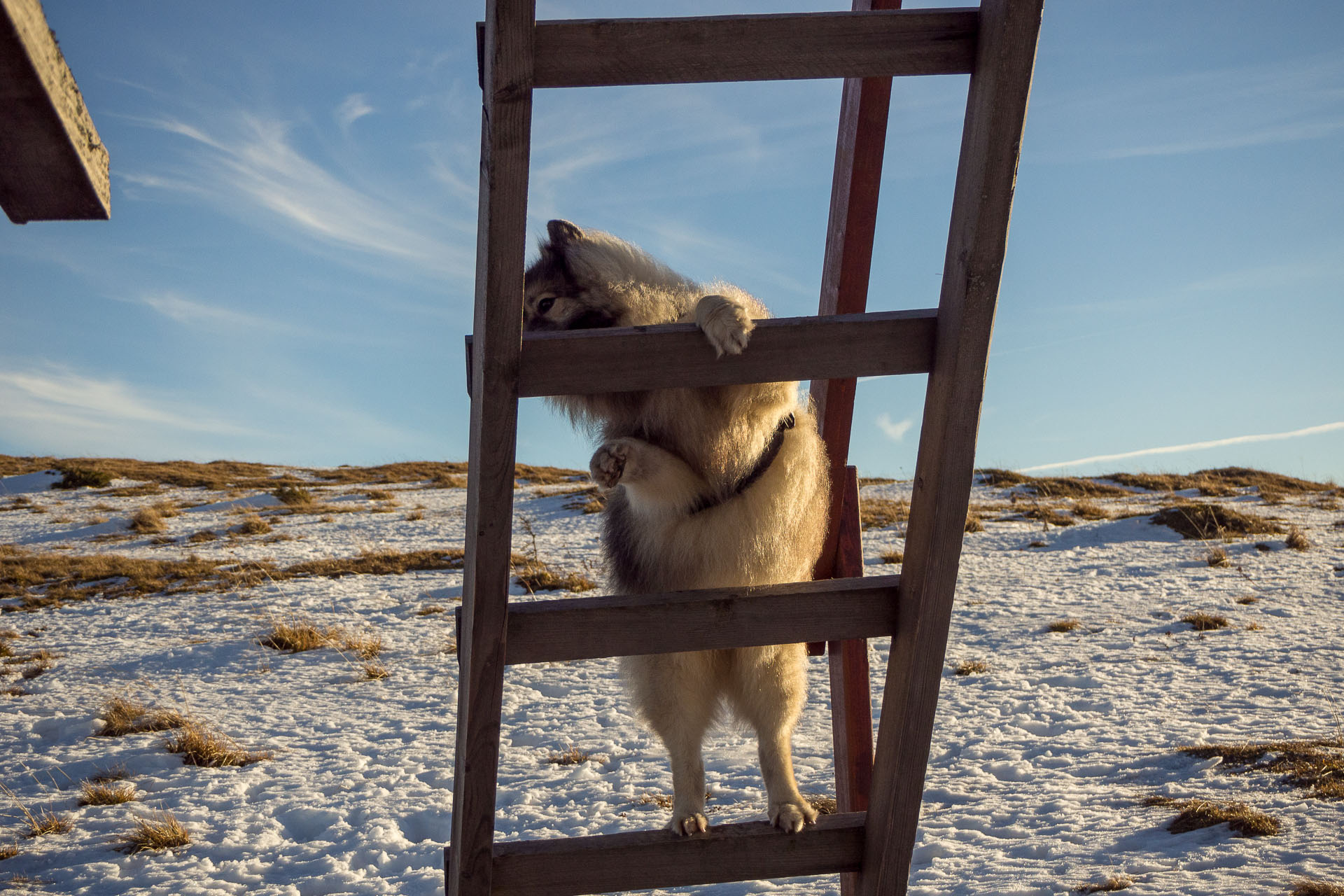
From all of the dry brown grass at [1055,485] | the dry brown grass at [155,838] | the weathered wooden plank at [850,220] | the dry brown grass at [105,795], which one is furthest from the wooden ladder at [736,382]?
the dry brown grass at [1055,485]

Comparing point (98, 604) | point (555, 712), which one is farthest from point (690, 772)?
point (98, 604)

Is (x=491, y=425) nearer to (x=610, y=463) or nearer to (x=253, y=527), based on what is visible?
(x=610, y=463)

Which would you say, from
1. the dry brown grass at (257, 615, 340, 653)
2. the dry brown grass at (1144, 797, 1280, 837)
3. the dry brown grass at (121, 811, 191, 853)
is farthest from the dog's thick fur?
the dry brown grass at (257, 615, 340, 653)

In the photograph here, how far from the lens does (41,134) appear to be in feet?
5.09

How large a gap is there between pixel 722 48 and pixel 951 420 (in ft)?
2.92

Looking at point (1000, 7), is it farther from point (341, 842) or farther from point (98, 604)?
point (98, 604)

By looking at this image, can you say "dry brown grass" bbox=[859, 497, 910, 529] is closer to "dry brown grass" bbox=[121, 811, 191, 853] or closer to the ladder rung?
"dry brown grass" bbox=[121, 811, 191, 853]

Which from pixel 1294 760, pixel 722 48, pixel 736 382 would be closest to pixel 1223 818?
pixel 1294 760

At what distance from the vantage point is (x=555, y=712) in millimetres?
6570

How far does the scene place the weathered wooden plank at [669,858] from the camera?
7.45 feet

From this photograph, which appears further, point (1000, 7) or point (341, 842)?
point (341, 842)

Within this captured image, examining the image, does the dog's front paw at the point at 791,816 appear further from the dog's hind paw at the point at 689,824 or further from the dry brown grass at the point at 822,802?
the dry brown grass at the point at 822,802

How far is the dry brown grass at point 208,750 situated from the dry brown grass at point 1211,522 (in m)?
10.8

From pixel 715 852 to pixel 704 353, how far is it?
1387 millimetres
